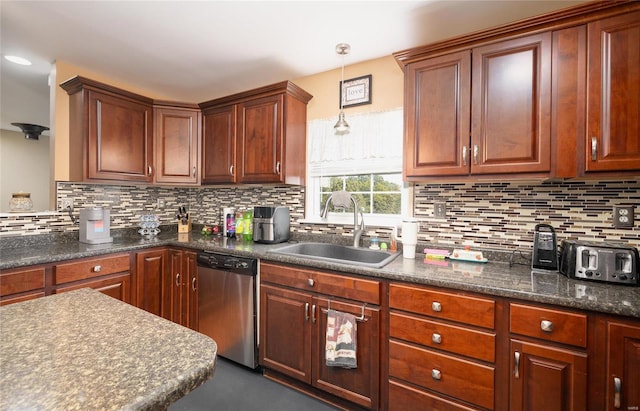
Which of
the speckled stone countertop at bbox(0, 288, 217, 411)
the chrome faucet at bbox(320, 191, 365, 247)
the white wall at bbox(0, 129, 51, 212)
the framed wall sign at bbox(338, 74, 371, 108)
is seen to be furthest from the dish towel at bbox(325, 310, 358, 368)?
the white wall at bbox(0, 129, 51, 212)

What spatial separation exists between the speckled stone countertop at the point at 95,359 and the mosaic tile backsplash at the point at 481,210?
69.9 inches

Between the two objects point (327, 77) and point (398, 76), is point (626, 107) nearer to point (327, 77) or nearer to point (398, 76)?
point (398, 76)

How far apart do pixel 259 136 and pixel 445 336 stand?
200 centimetres

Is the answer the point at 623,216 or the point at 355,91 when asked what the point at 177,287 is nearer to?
the point at 355,91

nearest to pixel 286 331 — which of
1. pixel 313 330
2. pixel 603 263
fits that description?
pixel 313 330

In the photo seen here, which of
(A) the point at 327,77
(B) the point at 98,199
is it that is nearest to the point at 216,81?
Result: (A) the point at 327,77

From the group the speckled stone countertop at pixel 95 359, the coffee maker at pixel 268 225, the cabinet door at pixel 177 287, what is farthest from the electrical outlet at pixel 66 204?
the speckled stone countertop at pixel 95 359

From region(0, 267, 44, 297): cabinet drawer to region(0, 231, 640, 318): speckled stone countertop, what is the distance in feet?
0.17

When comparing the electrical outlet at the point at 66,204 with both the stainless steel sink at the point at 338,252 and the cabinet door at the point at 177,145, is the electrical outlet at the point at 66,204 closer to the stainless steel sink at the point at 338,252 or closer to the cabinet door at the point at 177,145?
the cabinet door at the point at 177,145

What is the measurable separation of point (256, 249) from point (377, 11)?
1.77 meters

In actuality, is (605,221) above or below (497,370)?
above

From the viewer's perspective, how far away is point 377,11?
179 cm

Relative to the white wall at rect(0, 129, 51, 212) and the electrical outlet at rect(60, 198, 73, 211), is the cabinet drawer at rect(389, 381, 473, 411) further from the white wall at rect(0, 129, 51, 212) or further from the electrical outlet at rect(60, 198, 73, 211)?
the white wall at rect(0, 129, 51, 212)

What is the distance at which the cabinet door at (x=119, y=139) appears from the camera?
7.88 feet
